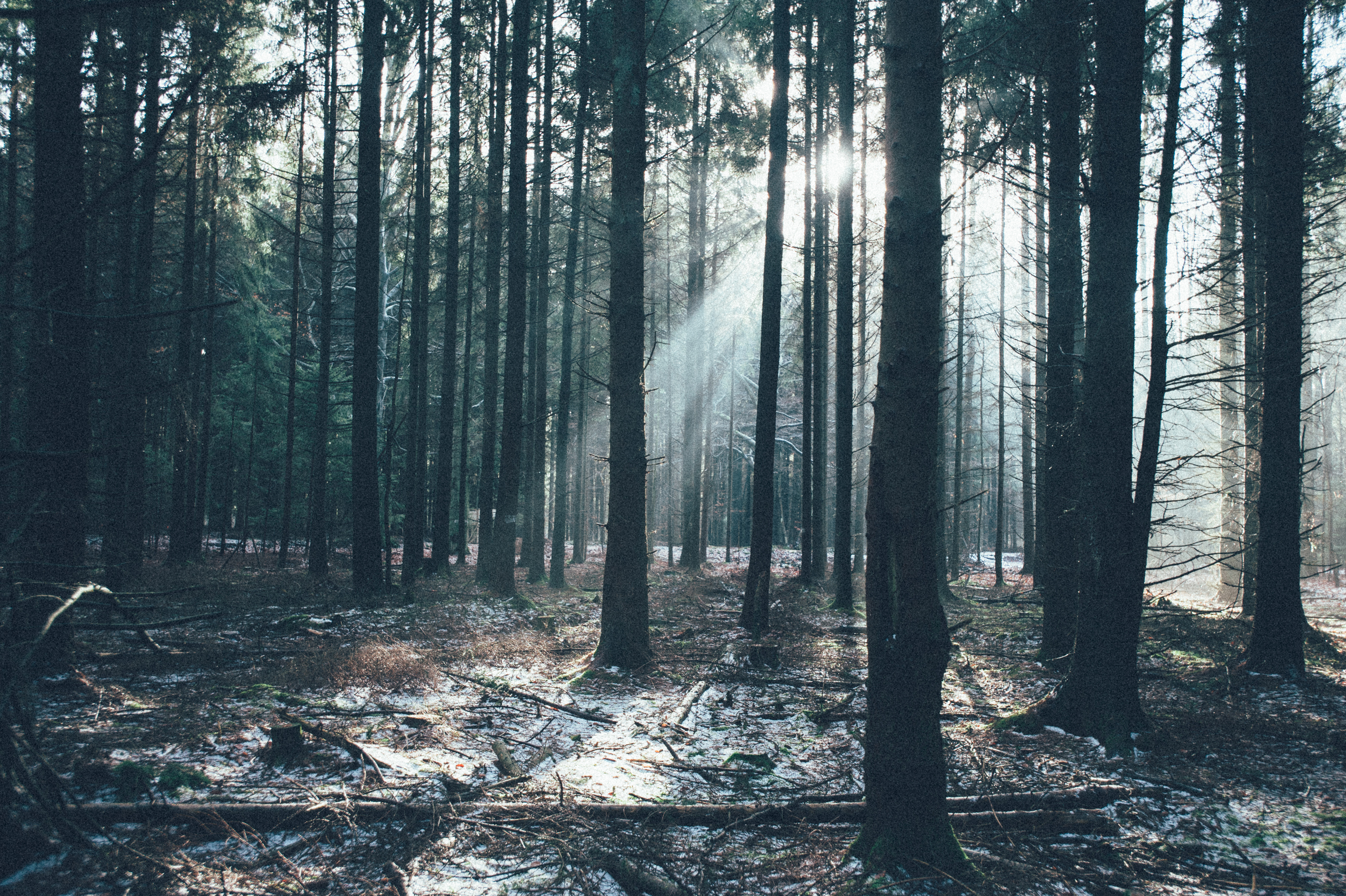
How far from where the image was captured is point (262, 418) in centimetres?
2288

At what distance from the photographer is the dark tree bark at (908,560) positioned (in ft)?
10.9

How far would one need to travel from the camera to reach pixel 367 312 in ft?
38.6

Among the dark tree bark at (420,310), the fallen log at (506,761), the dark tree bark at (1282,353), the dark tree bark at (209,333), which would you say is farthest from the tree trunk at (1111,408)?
the dark tree bark at (209,333)

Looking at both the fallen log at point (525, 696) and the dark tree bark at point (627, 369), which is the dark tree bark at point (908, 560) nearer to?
the fallen log at point (525, 696)

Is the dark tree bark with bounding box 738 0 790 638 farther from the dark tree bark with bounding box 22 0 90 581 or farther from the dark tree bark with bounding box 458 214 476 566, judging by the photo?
the dark tree bark with bounding box 458 214 476 566

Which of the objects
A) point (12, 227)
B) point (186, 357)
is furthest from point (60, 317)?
point (186, 357)

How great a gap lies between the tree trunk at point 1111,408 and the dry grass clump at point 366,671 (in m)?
5.96

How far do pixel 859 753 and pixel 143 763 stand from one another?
4875 millimetres

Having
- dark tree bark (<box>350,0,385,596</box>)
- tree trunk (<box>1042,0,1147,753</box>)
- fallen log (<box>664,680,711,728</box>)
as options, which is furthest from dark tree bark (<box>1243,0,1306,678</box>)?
dark tree bark (<box>350,0,385,596</box>)

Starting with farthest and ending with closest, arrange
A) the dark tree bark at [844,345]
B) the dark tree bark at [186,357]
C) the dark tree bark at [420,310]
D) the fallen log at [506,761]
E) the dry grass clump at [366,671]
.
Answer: the dark tree bark at [186,357] → the dark tree bark at [420,310] → the dark tree bark at [844,345] → the dry grass clump at [366,671] → the fallen log at [506,761]

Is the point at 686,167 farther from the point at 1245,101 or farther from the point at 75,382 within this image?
the point at 75,382

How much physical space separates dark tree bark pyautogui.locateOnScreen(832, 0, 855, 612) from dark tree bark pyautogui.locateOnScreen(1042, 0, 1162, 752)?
23.2 ft

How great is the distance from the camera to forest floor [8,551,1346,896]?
3.29 m

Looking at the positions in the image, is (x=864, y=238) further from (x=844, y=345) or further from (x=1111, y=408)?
(x=1111, y=408)
